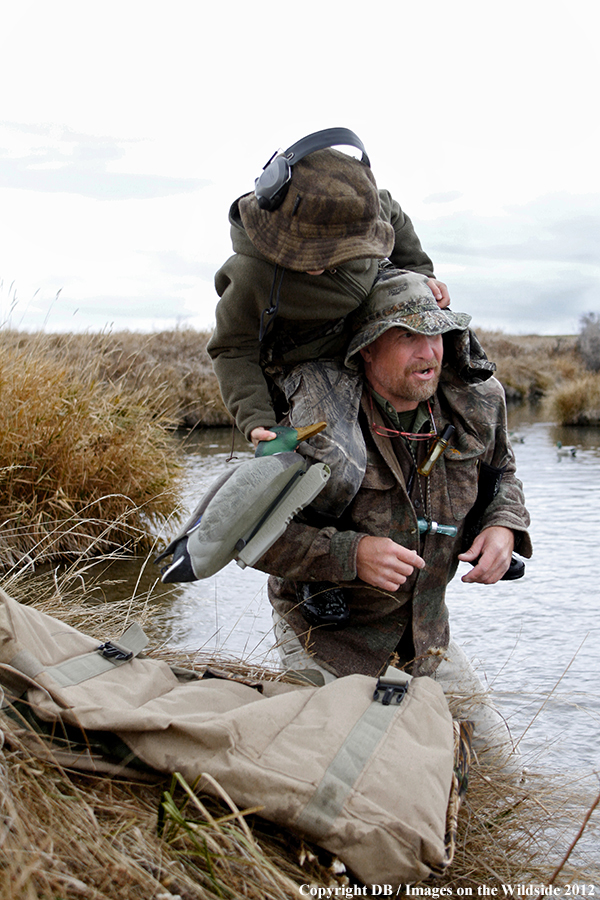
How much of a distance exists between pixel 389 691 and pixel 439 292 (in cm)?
172

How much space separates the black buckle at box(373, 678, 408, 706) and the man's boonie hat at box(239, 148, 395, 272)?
141 centimetres

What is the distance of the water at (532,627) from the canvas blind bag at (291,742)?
3.34ft

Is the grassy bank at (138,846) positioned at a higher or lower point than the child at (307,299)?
lower

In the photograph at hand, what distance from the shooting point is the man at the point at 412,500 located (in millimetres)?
2969

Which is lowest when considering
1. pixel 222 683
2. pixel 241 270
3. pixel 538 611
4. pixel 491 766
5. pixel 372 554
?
pixel 538 611

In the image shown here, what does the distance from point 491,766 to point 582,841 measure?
0.73 meters

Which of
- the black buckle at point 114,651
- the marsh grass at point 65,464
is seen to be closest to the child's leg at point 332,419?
the black buckle at point 114,651

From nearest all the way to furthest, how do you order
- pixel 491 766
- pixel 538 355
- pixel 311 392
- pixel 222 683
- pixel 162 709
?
pixel 162 709, pixel 222 683, pixel 491 766, pixel 311 392, pixel 538 355

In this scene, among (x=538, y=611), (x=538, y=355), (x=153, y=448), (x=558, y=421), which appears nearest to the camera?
(x=538, y=611)

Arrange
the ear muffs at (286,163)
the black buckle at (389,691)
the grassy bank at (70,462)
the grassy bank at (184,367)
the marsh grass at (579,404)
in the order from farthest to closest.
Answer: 1. the marsh grass at (579,404)
2. the grassy bank at (184,367)
3. the grassy bank at (70,462)
4. the ear muffs at (286,163)
5. the black buckle at (389,691)

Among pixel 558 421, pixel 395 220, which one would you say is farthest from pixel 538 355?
pixel 395 220

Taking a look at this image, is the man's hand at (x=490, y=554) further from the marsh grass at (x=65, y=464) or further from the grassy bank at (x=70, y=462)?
the marsh grass at (x=65, y=464)

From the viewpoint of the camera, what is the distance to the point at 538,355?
31469 mm

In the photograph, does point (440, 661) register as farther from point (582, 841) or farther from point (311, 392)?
point (311, 392)
